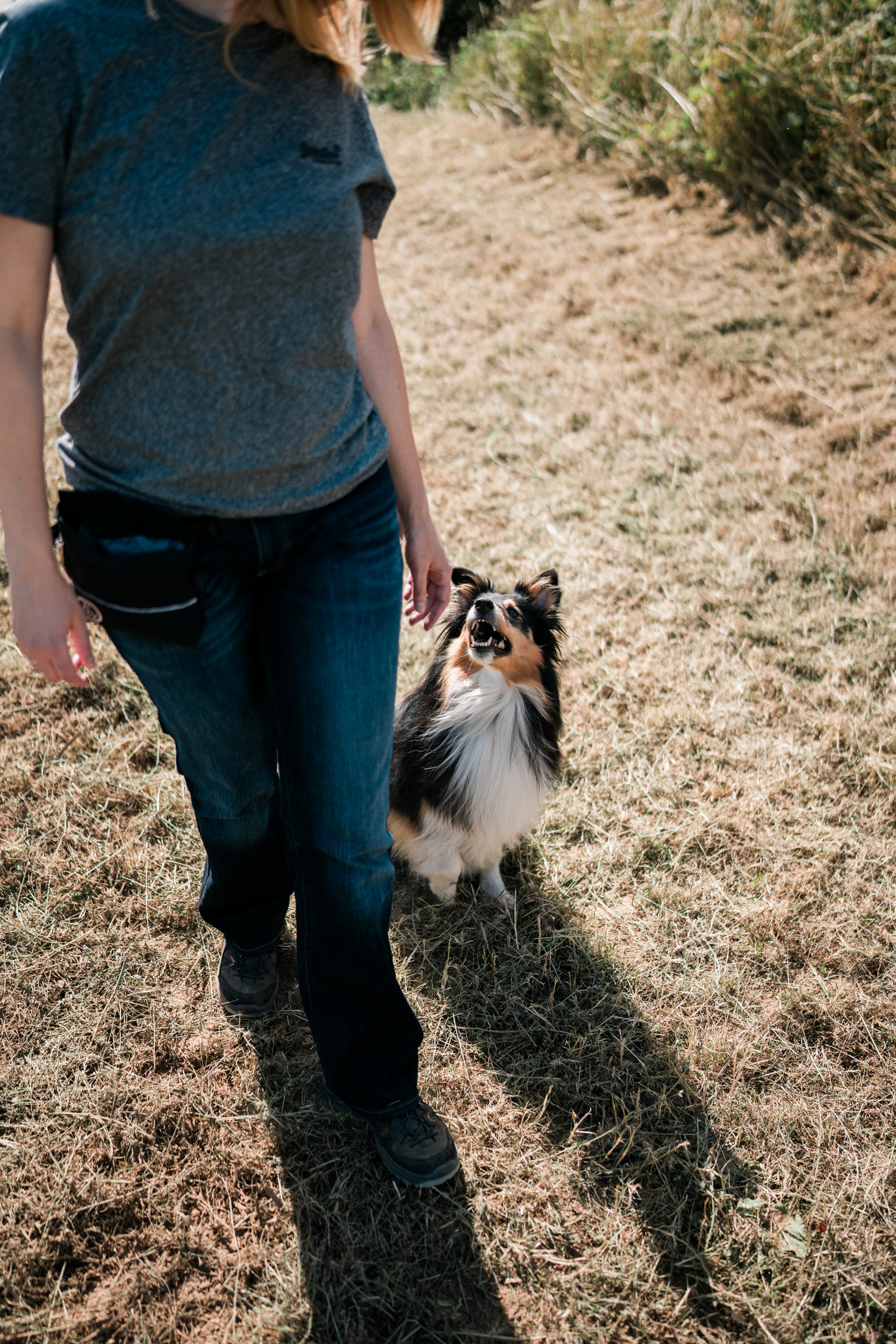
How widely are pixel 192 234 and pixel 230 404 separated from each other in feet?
0.72

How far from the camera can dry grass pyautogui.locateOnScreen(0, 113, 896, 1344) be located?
5.98 feet

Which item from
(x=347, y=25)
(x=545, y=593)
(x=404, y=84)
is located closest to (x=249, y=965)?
(x=545, y=593)

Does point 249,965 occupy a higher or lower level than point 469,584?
lower

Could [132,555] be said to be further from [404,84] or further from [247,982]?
[404,84]

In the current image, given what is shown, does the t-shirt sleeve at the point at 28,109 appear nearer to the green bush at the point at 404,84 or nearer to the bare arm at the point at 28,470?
the bare arm at the point at 28,470

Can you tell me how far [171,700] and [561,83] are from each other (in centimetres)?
912

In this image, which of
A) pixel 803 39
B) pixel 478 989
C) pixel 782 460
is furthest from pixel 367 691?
pixel 803 39

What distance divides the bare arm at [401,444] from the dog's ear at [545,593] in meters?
0.67

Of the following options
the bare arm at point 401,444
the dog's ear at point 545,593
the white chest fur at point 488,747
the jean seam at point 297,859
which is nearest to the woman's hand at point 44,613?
the jean seam at point 297,859

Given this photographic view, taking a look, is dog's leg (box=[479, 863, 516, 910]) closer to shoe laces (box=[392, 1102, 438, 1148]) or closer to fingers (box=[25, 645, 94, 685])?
shoe laces (box=[392, 1102, 438, 1148])

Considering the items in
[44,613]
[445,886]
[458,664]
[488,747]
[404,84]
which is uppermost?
[44,613]

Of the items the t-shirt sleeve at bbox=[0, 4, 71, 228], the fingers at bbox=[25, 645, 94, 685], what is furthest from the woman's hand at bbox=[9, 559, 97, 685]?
the t-shirt sleeve at bbox=[0, 4, 71, 228]

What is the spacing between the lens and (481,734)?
2461mm

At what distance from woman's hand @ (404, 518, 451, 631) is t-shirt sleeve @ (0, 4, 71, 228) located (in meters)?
0.87
